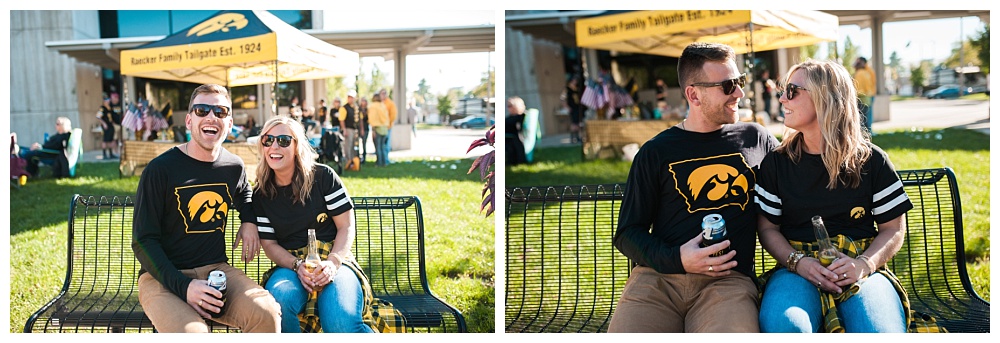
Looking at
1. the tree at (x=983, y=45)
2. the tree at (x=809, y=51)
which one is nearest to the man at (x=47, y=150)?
the tree at (x=983, y=45)

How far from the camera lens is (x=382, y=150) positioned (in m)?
3.68

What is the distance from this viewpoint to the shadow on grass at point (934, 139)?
6570 mm

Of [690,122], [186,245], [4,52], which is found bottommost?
[186,245]

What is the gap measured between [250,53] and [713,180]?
7.62 feet

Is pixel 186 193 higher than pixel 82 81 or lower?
lower

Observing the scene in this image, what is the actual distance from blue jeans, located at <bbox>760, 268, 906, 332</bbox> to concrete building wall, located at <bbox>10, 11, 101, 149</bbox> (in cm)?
356

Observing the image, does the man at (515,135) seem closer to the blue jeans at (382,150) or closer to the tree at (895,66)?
the blue jeans at (382,150)

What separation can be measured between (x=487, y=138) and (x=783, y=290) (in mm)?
1484

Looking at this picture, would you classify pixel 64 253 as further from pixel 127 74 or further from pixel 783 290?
pixel 783 290

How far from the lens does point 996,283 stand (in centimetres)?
326

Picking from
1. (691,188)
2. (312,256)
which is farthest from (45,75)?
(691,188)

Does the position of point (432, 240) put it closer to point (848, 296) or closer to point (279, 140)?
point (279, 140)

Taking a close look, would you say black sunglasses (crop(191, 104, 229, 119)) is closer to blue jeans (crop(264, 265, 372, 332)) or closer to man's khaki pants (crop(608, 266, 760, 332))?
blue jeans (crop(264, 265, 372, 332))

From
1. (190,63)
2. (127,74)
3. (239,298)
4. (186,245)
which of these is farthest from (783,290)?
(127,74)
